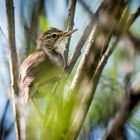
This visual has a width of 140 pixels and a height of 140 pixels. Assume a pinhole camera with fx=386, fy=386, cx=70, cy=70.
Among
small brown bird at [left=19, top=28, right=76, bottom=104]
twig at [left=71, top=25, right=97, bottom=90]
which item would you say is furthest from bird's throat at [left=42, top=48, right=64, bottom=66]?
twig at [left=71, top=25, right=97, bottom=90]

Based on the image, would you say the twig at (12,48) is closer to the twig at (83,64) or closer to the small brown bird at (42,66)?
the small brown bird at (42,66)

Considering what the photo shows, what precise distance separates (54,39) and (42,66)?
3.1 inches

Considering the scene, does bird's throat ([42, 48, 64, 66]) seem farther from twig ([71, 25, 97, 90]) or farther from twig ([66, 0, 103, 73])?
twig ([71, 25, 97, 90])

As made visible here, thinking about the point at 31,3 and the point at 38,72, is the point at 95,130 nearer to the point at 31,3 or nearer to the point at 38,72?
the point at 38,72

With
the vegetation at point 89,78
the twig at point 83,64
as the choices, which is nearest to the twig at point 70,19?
the vegetation at point 89,78

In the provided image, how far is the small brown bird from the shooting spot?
2.07 ft

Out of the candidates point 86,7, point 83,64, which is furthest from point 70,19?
point 83,64

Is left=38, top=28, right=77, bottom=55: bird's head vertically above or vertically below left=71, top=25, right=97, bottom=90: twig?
above

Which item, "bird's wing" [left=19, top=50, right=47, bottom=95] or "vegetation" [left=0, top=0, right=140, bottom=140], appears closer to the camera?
"vegetation" [left=0, top=0, right=140, bottom=140]

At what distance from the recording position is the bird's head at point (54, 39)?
2.24 ft

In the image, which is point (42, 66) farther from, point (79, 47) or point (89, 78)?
point (89, 78)

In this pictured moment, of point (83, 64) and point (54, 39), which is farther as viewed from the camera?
point (54, 39)

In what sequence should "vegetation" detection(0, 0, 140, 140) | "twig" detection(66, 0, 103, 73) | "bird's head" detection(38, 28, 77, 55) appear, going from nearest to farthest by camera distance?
1. "vegetation" detection(0, 0, 140, 140)
2. "twig" detection(66, 0, 103, 73)
3. "bird's head" detection(38, 28, 77, 55)

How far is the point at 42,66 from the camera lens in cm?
65
